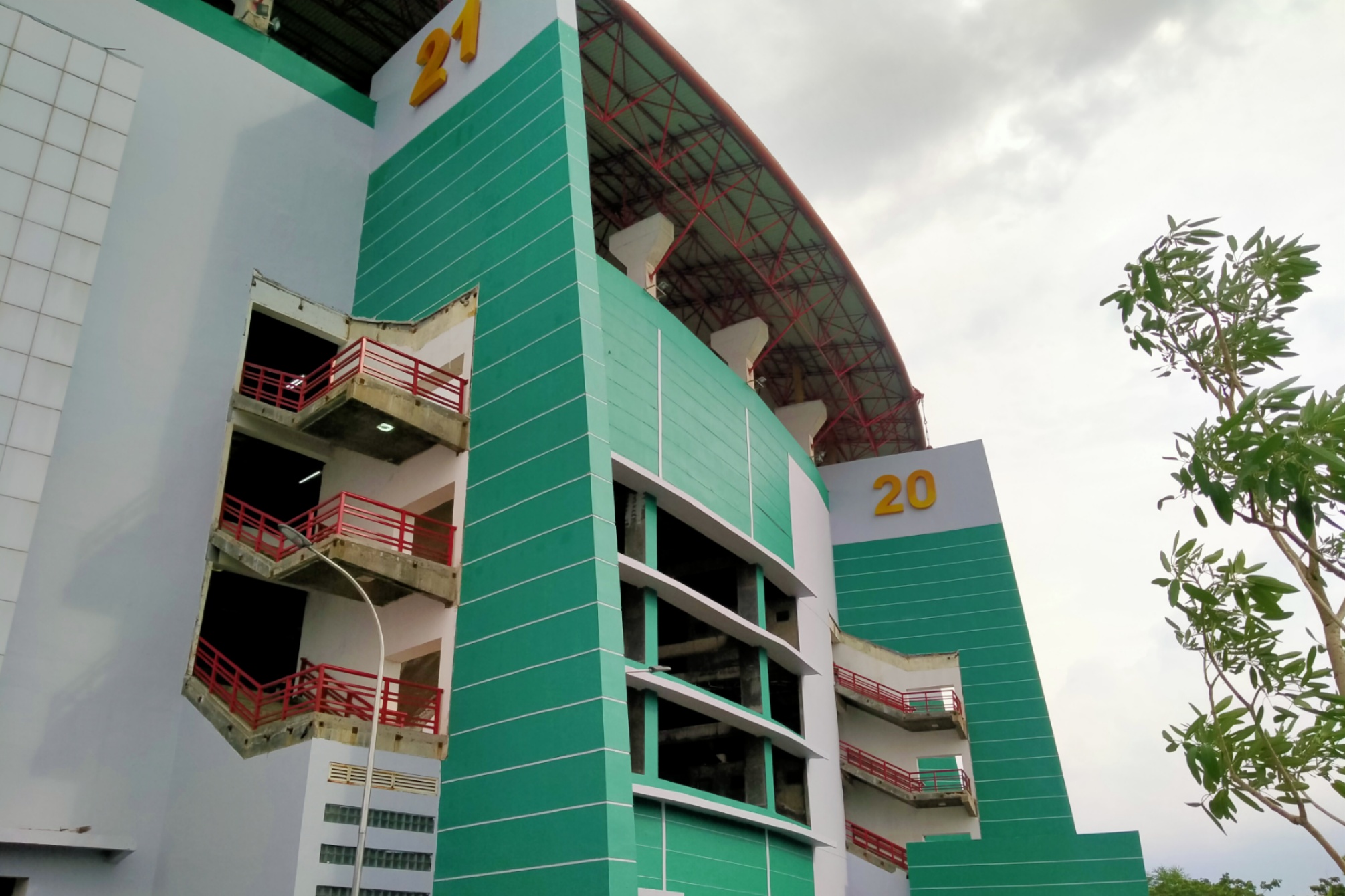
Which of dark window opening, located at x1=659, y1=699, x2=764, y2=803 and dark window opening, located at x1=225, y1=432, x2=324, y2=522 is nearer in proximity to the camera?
dark window opening, located at x1=225, y1=432, x2=324, y2=522

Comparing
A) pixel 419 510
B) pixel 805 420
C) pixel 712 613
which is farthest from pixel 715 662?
pixel 805 420

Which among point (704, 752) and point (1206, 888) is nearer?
point (704, 752)

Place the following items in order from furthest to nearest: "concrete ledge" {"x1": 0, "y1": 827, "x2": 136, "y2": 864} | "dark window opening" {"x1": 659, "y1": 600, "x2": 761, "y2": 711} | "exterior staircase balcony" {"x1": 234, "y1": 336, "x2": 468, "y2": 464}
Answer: "dark window opening" {"x1": 659, "y1": 600, "x2": 761, "y2": 711} < "exterior staircase balcony" {"x1": 234, "y1": 336, "x2": 468, "y2": 464} < "concrete ledge" {"x1": 0, "y1": 827, "x2": 136, "y2": 864}

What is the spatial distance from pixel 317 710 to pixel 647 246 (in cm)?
2381

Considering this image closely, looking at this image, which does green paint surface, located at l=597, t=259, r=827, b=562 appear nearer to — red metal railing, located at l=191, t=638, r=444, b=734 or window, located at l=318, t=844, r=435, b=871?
red metal railing, located at l=191, t=638, r=444, b=734

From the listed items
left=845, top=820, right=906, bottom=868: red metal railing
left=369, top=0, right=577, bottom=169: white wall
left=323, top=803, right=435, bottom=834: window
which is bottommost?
left=323, top=803, right=435, bottom=834: window

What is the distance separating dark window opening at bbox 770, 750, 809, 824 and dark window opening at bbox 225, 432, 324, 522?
794 inches

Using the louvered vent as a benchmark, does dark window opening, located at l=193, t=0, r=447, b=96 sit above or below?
above

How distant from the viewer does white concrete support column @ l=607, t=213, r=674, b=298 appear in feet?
129

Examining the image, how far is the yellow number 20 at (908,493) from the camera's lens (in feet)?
172

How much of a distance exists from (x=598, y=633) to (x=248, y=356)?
17742mm

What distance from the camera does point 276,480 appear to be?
105 ft

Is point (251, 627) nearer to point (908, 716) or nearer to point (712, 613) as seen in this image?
point (712, 613)

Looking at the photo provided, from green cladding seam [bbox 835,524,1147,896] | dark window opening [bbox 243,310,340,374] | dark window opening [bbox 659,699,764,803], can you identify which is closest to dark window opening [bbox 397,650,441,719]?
dark window opening [bbox 243,310,340,374]
